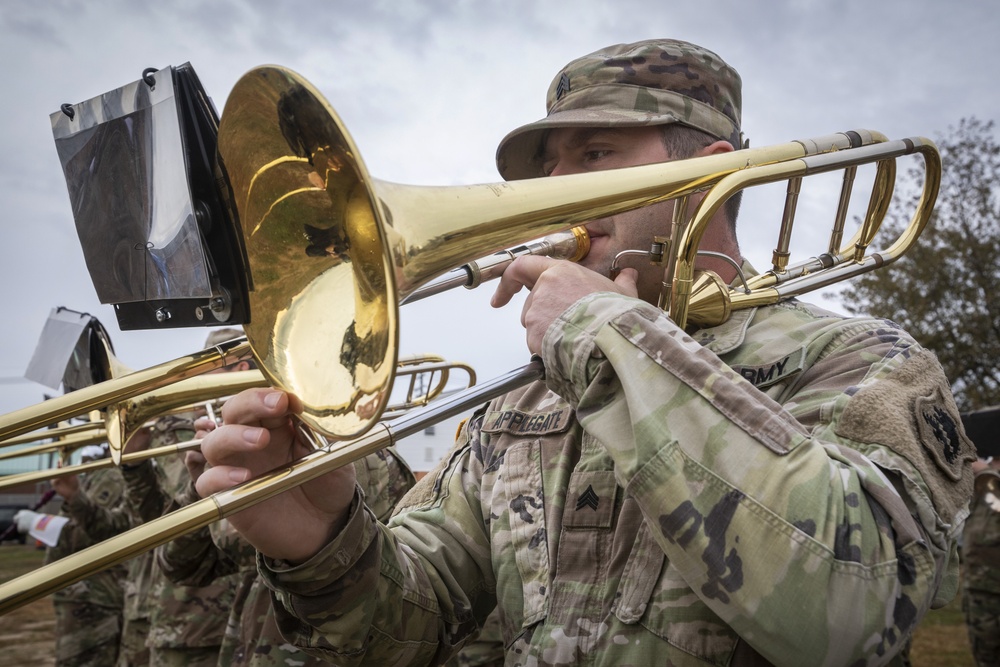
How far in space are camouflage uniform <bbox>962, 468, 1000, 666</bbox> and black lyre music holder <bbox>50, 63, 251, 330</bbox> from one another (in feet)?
23.6

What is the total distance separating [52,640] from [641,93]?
12.3 m

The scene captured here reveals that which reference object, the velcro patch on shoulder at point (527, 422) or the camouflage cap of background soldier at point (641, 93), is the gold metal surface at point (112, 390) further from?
the camouflage cap of background soldier at point (641, 93)

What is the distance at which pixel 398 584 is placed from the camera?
6.12 feet

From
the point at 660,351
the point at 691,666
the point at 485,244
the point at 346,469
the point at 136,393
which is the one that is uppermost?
the point at 485,244

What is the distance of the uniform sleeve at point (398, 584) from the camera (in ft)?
5.81

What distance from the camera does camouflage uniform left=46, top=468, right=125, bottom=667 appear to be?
262 inches

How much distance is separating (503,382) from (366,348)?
33cm

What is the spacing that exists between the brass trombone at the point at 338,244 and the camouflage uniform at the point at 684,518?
24 centimetres

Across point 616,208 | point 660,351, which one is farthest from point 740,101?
point 660,351

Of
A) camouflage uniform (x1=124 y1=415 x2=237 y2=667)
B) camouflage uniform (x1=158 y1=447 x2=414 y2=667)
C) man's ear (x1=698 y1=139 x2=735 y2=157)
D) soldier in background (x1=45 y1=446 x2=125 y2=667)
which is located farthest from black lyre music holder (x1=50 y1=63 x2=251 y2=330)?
soldier in background (x1=45 y1=446 x2=125 y2=667)

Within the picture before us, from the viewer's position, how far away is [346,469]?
5.77ft

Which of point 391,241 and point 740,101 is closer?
point 391,241

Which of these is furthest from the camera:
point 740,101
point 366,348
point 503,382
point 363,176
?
point 740,101

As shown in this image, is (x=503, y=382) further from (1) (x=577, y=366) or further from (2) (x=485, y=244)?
(2) (x=485, y=244)
